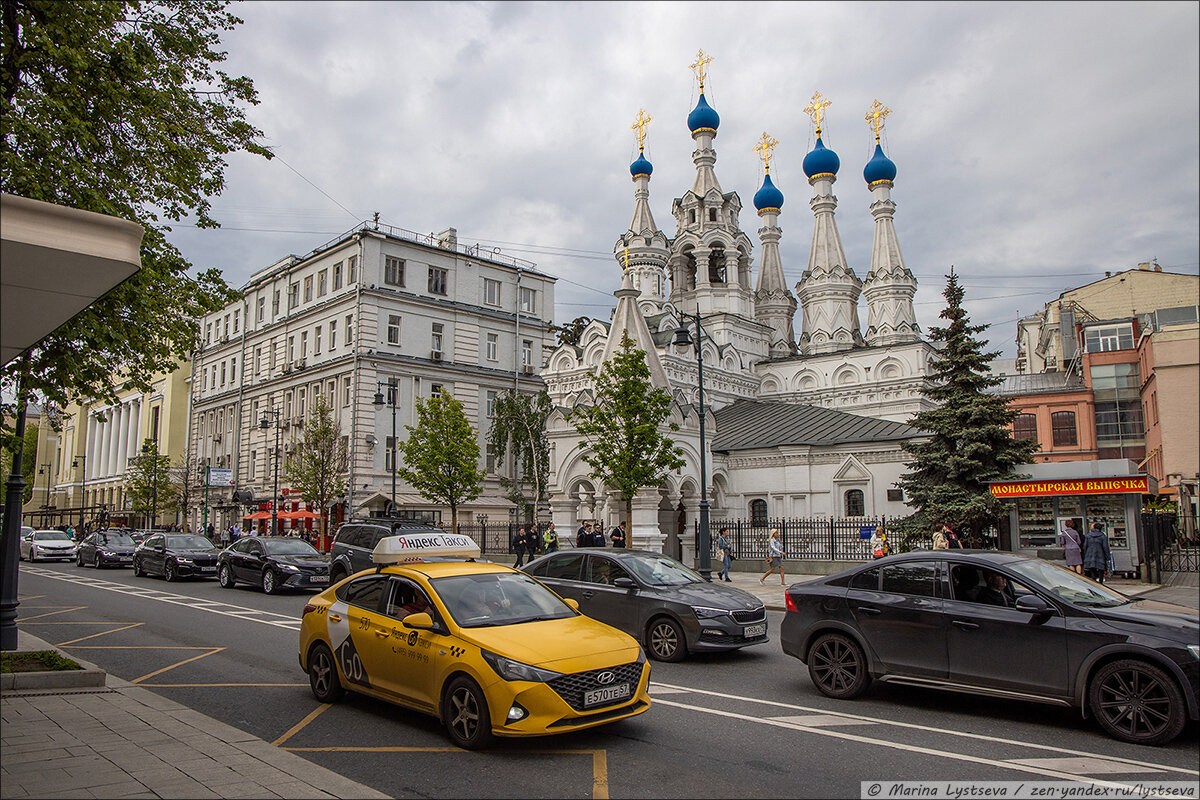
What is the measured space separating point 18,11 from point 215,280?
4.28 metres

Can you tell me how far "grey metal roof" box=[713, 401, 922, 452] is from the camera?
35094 millimetres

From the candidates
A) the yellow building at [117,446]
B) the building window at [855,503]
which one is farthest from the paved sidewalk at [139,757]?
the yellow building at [117,446]

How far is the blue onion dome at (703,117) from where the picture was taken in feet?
180

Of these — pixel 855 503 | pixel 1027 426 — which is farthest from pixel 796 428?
pixel 1027 426

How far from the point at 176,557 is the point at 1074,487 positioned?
2527 centimetres

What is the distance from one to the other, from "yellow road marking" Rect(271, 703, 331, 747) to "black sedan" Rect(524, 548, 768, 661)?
4.27 metres

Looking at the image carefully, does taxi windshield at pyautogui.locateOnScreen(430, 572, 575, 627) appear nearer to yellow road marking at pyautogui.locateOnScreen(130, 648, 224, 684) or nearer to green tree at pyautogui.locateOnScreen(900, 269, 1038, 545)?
yellow road marking at pyautogui.locateOnScreen(130, 648, 224, 684)

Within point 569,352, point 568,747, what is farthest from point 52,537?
point 568,747

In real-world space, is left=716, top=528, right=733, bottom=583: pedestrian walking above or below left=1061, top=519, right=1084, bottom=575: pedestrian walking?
below

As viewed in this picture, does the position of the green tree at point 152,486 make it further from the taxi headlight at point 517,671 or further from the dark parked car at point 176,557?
the taxi headlight at point 517,671

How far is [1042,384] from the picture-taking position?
164 feet

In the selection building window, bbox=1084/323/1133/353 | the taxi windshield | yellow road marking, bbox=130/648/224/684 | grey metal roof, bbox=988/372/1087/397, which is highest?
building window, bbox=1084/323/1133/353

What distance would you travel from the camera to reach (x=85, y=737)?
6.74 metres

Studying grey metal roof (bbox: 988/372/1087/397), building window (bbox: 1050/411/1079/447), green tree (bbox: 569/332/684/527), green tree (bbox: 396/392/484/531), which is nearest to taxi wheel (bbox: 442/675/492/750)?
green tree (bbox: 569/332/684/527)
